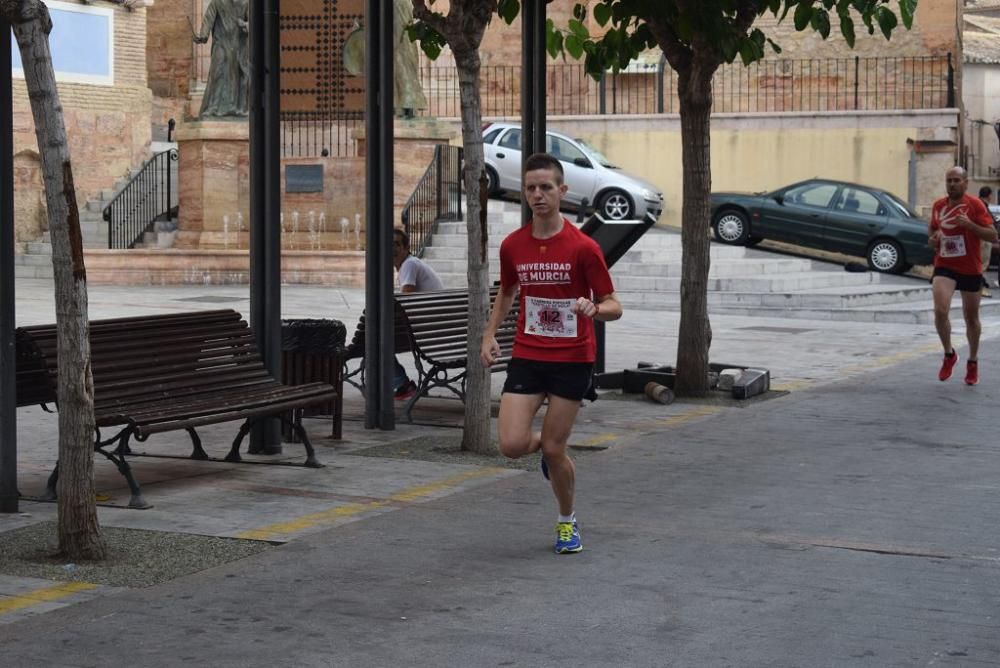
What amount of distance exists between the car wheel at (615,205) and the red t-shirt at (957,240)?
1476cm

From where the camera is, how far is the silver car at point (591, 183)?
2947 cm

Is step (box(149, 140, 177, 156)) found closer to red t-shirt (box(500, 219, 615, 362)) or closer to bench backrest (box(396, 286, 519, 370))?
bench backrest (box(396, 286, 519, 370))

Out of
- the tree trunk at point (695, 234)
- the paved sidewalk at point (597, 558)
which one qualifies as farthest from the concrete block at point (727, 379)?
the paved sidewalk at point (597, 558)

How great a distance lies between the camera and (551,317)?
7.70 meters

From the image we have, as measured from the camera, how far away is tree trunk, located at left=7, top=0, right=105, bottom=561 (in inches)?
287

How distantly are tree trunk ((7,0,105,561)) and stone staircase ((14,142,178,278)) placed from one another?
2007 centimetres

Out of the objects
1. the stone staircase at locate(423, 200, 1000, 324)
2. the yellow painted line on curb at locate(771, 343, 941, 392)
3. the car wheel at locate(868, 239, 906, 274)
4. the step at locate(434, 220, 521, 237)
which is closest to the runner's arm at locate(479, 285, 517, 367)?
the yellow painted line on curb at locate(771, 343, 941, 392)

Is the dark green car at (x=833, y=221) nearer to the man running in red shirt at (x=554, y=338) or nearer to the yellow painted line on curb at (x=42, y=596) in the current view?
the man running in red shirt at (x=554, y=338)

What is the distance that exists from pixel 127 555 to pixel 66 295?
1.16m

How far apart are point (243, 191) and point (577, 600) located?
21.7 m

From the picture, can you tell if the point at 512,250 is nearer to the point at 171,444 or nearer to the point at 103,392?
the point at 103,392

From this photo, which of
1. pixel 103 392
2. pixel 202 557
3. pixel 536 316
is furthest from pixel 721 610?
pixel 103 392

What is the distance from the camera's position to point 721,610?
6.59 m

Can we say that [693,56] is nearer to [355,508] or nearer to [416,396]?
[416,396]
